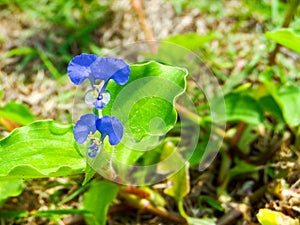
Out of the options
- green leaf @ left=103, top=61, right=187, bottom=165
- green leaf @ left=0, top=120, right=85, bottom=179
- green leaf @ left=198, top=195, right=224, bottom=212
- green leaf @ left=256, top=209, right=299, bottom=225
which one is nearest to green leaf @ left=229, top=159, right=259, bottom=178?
green leaf @ left=198, top=195, right=224, bottom=212

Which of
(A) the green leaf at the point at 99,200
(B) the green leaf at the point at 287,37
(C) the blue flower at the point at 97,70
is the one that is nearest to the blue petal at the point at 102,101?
(C) the blue flower at the point at 97,70

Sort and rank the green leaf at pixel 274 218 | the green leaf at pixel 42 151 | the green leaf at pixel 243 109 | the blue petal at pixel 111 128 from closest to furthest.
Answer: the blue petal at pixel 111 128, the green leaf at pixel 42 151, the green leaf at pixel 274 218, the green leaf at pixel 243 109

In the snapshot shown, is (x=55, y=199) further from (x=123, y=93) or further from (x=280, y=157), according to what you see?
(x=280, y=157)

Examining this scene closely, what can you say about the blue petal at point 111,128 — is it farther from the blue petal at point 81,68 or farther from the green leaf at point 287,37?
the green leaf at point 287,37

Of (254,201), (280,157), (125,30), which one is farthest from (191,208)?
(125,30)

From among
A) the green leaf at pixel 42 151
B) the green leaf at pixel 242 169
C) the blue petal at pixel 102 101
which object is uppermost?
the blue petal at pixel 102 101

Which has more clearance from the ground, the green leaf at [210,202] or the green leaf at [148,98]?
the green leaf at [148,98]

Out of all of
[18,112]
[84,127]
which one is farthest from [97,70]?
[18,112]
